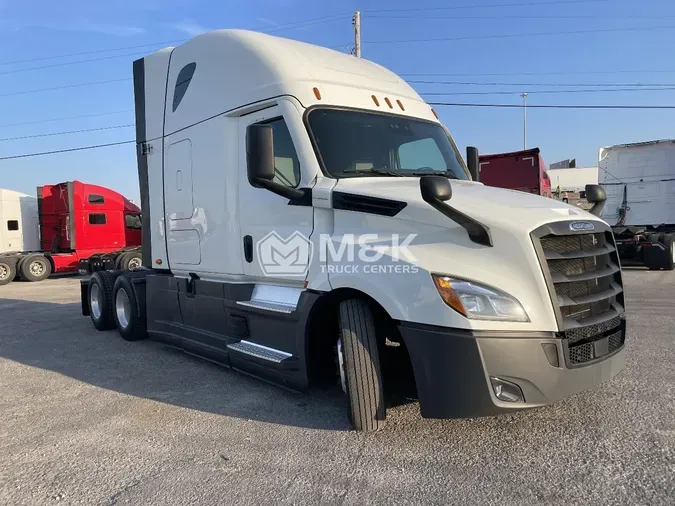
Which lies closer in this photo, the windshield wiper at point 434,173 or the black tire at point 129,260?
the windshield wiper at point 434,173

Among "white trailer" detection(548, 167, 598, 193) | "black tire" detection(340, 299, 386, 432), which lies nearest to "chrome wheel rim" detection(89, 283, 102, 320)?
"black tire" detection(340, 299, 386, 432)

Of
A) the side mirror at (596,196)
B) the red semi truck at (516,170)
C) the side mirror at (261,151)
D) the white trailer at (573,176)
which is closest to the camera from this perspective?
the side mirror at (261,151)

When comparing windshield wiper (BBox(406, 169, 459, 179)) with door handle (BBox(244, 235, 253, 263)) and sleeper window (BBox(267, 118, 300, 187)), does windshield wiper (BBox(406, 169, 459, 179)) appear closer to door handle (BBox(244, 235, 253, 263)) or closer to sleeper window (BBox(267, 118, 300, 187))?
sleeper window (BBox(267, 118, 300, 187))

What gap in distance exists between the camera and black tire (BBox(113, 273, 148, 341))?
25.2ft

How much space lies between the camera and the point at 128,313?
780cm

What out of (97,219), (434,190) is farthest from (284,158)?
(97,219)

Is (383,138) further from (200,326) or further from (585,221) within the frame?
(200,326)

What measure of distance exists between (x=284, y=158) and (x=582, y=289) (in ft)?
8.63

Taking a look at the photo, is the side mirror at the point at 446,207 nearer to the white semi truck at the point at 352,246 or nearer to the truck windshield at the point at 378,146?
the white semi truck at the point at 352,246

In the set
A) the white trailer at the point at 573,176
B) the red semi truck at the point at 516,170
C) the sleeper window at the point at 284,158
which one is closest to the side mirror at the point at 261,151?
the sleeper window at the point at 284,158

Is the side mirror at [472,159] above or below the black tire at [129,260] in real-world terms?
above

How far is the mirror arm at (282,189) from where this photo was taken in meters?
4.43

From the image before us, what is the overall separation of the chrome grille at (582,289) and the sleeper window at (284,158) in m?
2.08

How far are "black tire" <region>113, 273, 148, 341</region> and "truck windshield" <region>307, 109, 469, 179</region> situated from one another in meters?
4.58
